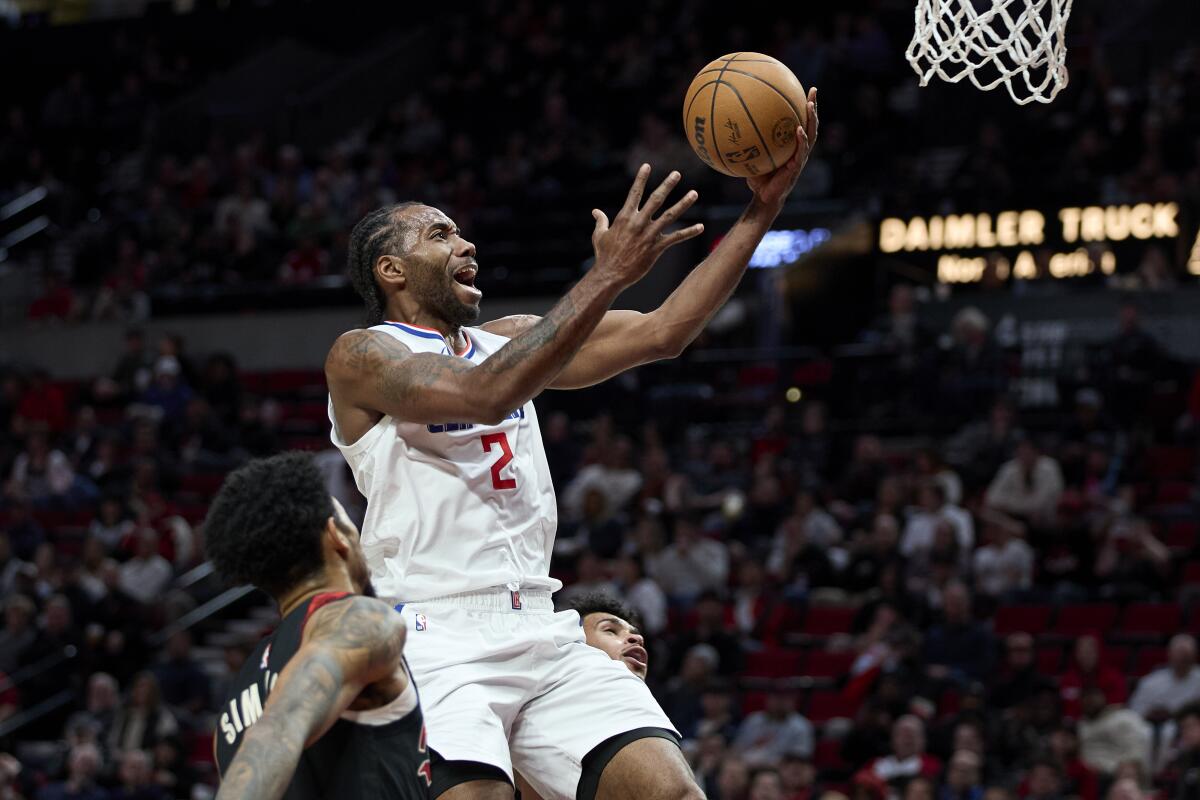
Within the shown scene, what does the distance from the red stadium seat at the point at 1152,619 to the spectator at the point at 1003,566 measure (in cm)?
69

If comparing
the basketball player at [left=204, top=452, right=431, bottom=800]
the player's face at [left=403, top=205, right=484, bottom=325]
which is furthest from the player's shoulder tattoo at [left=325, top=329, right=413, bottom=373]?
the basketball player at [left=204, top=452, right=431, bottom=800]

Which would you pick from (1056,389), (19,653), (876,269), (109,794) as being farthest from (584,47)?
(109,794)

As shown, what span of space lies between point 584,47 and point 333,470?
8.82 meters

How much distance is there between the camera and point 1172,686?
10.2 m

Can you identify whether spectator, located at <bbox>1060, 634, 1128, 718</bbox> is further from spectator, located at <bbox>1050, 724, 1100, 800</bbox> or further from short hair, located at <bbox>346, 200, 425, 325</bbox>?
short hair, located at <bbox>346, 200, 425, 325</bbox>

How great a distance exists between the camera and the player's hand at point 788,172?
191 inches

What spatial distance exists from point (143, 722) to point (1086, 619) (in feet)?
20.9

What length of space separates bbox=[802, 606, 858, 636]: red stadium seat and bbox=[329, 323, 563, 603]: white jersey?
7.42 m

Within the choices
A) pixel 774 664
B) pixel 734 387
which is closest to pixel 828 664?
pixel 774 664

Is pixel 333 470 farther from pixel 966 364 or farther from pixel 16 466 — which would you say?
pixel 966 364

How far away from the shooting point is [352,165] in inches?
809

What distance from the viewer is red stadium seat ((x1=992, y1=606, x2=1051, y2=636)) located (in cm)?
1134

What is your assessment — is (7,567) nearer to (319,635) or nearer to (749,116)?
(749,116)

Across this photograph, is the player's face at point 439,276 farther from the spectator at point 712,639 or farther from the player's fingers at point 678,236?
the spectator at point 712,639
